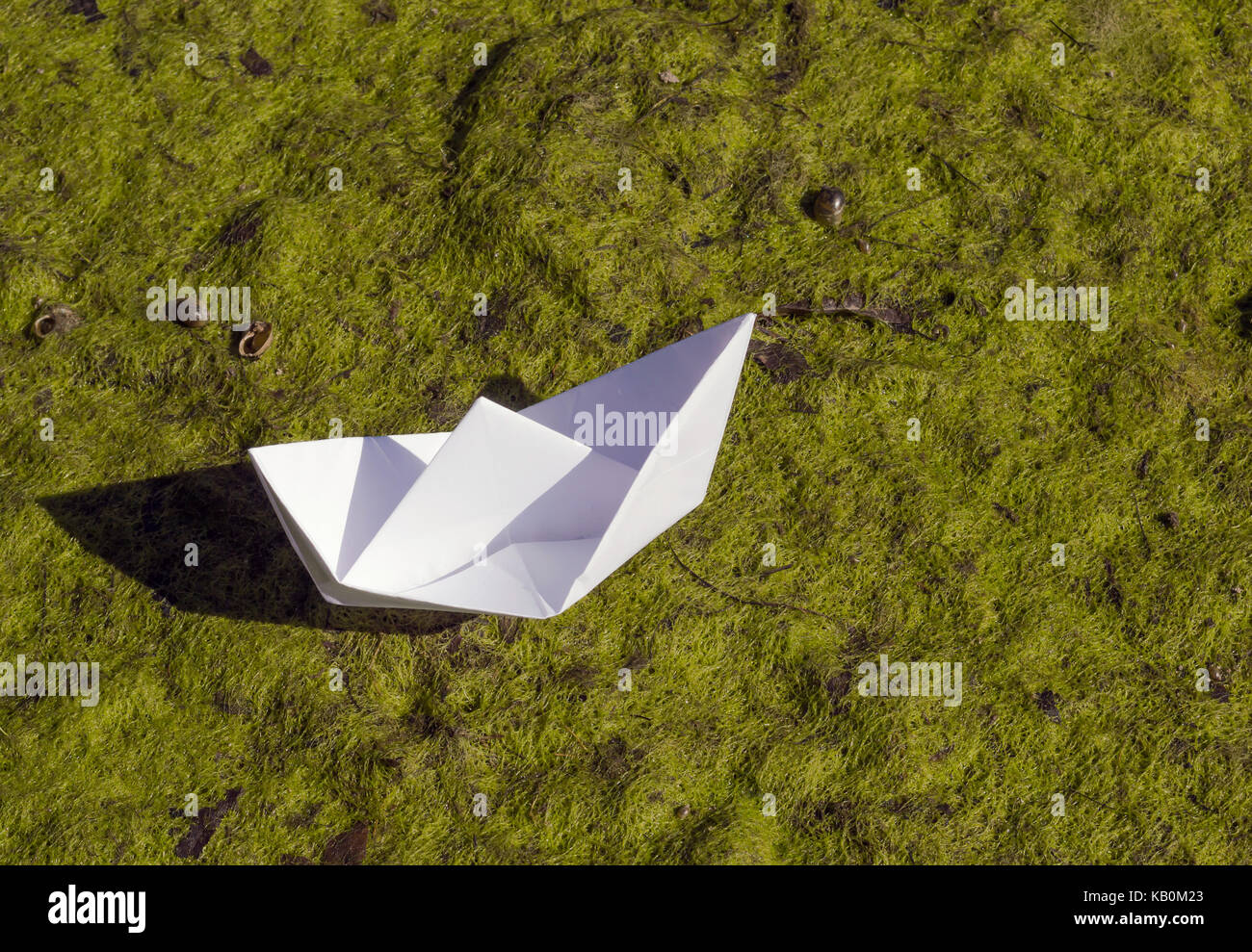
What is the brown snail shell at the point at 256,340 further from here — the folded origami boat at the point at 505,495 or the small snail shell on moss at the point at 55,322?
the folded origami boat at the point at 505,495

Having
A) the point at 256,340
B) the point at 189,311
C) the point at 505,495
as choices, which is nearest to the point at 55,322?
the point at 189,311

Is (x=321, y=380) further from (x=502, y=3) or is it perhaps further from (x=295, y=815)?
(x=502, y=3)

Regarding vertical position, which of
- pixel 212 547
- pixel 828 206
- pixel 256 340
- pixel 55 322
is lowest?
pixel 212 547

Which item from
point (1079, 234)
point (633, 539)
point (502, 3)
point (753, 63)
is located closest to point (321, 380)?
point (633, 539)

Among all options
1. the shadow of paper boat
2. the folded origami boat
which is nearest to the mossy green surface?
the shadow of paper boat

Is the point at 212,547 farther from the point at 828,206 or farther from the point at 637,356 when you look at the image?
the point at 828,206

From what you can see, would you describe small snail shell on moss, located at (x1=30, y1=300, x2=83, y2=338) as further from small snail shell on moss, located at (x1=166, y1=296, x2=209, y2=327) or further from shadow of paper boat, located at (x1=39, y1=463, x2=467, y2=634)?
shadow of paper boat, located at (x1=39, y1=463, x2=467, y2=634)
